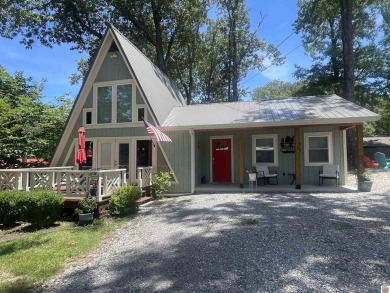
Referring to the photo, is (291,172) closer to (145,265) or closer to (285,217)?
(285,217)

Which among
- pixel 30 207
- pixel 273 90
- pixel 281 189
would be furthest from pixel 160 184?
pixel 273 90

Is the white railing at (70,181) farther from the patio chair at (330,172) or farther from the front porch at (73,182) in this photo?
the patio chair at (330,172)

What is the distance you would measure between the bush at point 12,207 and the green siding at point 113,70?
611cm

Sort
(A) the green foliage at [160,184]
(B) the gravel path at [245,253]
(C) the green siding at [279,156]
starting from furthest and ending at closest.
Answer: (C) the green siding at [279,156] < (A) the green foliage at [160,184] < (B) the gravel path at [245,253]

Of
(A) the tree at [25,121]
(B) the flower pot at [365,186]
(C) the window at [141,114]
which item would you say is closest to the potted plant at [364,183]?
(B) the flower pot at [365,186]

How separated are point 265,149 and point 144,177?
5567mm

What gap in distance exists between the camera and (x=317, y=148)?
11.3m

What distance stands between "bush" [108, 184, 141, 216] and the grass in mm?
460

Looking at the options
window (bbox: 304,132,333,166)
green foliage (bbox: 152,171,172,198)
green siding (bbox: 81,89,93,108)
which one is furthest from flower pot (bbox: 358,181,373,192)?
green siding (bbox: 81,89,93,108)

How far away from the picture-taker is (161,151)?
10812mm

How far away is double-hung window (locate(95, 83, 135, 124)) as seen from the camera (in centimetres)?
1132

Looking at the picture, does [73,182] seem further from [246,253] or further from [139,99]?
[246,253]

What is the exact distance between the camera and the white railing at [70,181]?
26.5ft

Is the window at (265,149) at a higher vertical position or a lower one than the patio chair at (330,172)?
higher
